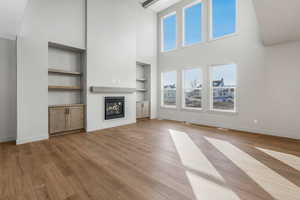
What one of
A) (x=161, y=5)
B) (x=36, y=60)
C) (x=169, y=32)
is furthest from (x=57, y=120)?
(x=161, y=5)

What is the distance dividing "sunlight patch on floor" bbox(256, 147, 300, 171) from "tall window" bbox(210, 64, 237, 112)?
6.71 ft

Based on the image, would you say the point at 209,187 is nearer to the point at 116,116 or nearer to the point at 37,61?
the point at 116,116

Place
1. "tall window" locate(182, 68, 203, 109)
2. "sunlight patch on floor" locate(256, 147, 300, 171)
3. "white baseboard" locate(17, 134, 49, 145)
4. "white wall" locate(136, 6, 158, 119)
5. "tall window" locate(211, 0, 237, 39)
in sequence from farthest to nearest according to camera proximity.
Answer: "white wall" locate(136, 6, 158, 119), "tall window" locate(182, 68, 203, 109), "tall window" locate(211, 0, 237, 39), "white baseboard" locate(17, 134, 49, 145), "sunlight patch on floor" locate(256, 147, 300, 171)

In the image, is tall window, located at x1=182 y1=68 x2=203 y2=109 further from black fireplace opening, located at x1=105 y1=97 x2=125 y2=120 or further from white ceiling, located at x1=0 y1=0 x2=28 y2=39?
white ceiling, located at x1=0 y1=0 x2=28 y2=39

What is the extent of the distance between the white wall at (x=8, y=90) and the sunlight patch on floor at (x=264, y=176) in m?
4.90

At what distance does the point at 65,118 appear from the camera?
13.2 ft

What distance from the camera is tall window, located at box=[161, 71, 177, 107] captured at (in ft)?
20.7

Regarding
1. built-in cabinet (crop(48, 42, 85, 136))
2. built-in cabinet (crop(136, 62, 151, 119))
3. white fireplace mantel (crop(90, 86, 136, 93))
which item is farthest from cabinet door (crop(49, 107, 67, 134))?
built-in cabinet (crop(136, 62, 151, 119))

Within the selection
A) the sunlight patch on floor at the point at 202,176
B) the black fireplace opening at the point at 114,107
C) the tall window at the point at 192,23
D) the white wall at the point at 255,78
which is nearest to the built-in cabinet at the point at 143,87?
the black fireplace opening at the point at 114,107

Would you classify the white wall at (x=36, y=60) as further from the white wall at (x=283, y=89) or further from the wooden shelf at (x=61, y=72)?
the white wall at (x=283, y=89)

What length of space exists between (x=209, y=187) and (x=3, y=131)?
15.0ft

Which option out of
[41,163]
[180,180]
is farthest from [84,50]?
[180,180]

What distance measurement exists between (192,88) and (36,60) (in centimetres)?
501

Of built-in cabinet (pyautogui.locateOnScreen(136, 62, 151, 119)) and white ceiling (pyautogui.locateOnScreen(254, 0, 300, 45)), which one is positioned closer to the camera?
white ceiling (pyautogui.locateOnScreen(254, 0, 300, 45))
